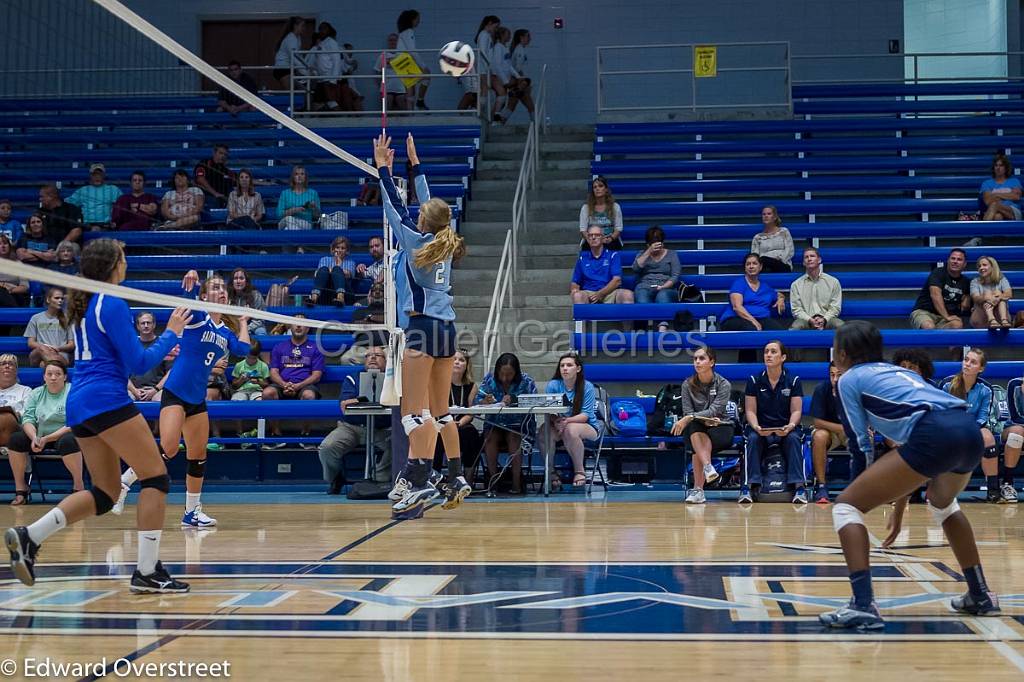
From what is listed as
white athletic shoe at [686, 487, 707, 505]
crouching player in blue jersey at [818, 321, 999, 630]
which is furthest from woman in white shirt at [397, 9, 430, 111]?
crouching player in blue jersey at [818, 321, 999, 630]

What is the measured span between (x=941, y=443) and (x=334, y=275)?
8616 mm

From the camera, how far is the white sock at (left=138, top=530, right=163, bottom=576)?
4.87 meters

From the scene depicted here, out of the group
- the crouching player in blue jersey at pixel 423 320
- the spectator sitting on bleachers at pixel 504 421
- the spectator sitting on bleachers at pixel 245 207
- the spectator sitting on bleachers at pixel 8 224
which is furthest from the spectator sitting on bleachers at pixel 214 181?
the crouching player in blue jersey at pixel 423 320

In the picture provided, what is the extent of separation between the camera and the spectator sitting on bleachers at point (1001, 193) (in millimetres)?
13484

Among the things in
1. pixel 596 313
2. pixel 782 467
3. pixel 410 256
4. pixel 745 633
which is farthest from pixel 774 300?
pixel 745 633

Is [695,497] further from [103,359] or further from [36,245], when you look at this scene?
[36,245]

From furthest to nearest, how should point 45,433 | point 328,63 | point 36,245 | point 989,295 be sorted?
point 328,63
point 36,245
point 989,295
point 45,433

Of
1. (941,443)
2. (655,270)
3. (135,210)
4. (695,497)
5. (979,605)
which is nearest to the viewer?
(941,443)

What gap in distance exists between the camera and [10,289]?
40.4 feet

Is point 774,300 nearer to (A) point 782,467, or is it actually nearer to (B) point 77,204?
(A) point 782,467

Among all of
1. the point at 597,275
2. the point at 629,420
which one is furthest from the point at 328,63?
the point at 629,420

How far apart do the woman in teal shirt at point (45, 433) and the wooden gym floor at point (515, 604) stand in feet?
8.04

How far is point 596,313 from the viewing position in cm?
1193

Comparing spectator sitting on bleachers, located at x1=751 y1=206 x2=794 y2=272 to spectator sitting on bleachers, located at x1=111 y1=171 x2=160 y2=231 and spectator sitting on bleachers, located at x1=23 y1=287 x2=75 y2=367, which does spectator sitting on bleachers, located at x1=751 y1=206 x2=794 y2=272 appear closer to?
spectator sitting on bleachers, located at x1=111 y1=171 x2=160 y2=231
